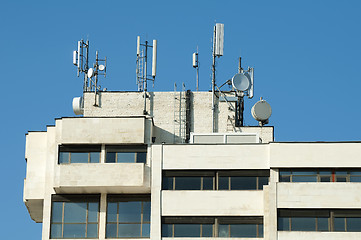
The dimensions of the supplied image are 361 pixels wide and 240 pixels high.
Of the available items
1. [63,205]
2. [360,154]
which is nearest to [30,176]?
[63,205]

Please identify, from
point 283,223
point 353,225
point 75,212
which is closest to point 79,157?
point 75,212

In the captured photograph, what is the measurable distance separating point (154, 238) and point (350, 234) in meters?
12.1

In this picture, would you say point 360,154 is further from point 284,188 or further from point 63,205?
point 63,205

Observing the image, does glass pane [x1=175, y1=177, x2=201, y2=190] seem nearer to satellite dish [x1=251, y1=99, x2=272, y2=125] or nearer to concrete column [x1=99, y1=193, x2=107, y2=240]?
concrete column [x1=99, y1=193, x2=107, y2=240]

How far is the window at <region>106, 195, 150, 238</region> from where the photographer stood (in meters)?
65.9

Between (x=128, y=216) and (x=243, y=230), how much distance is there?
24.4 ft

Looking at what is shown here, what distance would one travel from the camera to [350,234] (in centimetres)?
6334

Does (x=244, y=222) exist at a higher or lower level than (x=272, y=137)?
lower

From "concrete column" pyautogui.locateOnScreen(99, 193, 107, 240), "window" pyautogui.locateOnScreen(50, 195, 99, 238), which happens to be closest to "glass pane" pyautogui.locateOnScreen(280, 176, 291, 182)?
"concrete column" pyautogui.locateOnScreen(99, 193, 107, 240)

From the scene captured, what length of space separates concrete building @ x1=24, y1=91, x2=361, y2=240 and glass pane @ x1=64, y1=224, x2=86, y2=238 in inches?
2.5

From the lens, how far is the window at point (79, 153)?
66.8 m

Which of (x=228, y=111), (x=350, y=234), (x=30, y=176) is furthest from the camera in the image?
(x=228, y=111)

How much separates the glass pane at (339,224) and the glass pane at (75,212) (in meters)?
15.9

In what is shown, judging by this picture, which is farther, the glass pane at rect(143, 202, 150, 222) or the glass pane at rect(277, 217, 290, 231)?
the glass pane at rect(143, 202, 150, 222)
